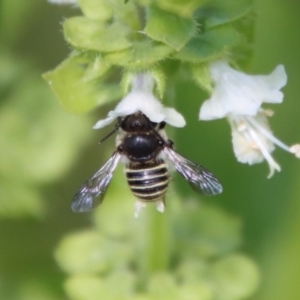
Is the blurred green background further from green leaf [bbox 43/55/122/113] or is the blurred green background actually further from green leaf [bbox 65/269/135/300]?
green leaf [bbox 43/55/122/113]

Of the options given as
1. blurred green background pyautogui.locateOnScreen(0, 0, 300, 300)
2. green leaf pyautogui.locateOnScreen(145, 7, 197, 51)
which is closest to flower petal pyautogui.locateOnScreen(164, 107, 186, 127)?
green leaf pyautogui.locateOnScreen(145, 7, 197, 51)

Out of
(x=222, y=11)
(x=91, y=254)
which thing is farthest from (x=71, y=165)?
(x=222, y=11)

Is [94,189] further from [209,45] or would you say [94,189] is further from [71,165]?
[71,165]

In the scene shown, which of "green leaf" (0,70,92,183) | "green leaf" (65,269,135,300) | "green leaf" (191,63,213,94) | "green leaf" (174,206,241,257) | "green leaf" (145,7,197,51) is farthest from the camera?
"green leaf" (0,70,92,183)

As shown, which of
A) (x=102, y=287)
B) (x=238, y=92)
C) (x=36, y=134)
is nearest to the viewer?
(x=238, y=92)

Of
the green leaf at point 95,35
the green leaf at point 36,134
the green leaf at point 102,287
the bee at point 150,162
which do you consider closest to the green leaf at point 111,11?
the green leaf at point 95,35

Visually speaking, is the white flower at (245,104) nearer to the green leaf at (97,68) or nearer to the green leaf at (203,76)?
the green leaf at (203,76)

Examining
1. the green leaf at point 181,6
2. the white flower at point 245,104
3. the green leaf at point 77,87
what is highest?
the green leaf at point 181,6
